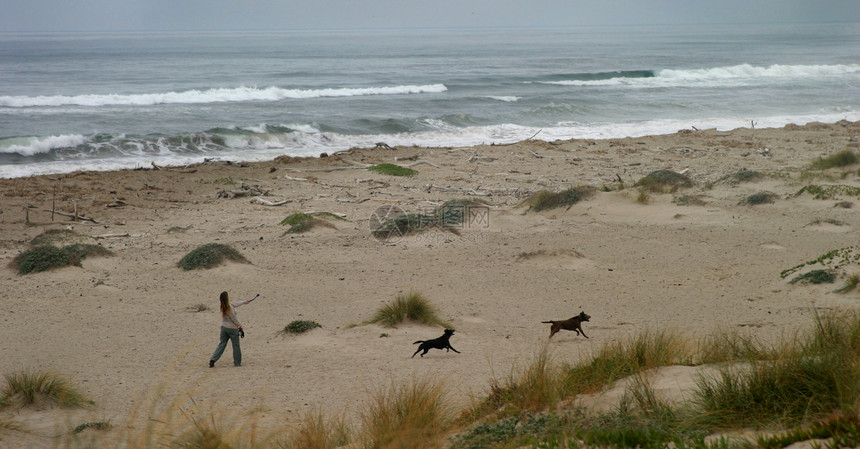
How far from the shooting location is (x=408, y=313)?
8.55 meters

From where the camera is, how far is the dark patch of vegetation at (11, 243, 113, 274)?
34.9ft

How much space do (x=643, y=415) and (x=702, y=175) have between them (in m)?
14.8

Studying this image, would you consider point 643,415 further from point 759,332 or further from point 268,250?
point 268,250

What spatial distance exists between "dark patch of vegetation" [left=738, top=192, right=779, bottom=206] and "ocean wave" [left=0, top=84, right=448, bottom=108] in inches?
1281

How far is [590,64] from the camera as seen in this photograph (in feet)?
228

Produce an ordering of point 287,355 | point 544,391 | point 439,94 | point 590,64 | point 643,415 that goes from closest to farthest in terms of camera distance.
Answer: point 643,415, point 544,391, point 287,355, point 439,94, point 590,64

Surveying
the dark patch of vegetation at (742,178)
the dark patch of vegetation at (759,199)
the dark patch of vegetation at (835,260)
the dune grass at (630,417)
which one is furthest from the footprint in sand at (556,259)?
the dark patch of vegetation at (742,178)

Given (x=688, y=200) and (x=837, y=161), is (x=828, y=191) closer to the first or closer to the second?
(x=688, y=200)

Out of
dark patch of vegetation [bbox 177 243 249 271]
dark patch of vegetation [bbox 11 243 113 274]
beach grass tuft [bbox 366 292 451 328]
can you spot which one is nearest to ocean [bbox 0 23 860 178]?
dark patch of vegetation [bbox 11 243 113 274]

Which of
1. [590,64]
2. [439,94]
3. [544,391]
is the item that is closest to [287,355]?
[544,391]

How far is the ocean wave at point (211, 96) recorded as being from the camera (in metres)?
38.5

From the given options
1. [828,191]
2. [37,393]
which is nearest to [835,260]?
[828,191]

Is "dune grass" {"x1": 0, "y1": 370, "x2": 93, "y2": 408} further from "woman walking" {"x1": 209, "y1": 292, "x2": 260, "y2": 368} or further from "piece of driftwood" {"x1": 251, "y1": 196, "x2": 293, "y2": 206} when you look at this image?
"piece of driftwood" {"x1": 251, "y1": 196, "x2": 293, "y2": 206}

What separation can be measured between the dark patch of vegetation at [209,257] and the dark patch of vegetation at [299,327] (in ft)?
10.2
